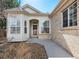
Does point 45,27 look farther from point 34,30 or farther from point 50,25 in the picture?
point 34,30

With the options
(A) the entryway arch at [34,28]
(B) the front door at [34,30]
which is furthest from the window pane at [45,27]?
(B) the front door at [34,30]

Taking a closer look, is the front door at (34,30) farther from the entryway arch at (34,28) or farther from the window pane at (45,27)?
the window pane at (45,27)

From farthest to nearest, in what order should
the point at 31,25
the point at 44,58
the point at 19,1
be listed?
the point at 19,1
the point at 31,25
the point at 44,58

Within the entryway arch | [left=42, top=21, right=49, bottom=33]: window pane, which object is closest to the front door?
the entryway arch

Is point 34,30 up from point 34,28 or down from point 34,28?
down

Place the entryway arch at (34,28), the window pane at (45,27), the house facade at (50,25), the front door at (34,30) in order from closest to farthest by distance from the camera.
Answer: the house facade at (50,25) < the window pane at (45,27) < the entryway arch at (34,28) < the front door at (34,30)

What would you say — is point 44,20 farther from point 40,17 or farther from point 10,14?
point 10,14

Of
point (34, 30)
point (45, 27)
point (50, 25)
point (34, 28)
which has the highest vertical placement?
point (50, 25)

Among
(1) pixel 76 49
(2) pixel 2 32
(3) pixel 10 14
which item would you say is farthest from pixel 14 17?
(1) pixel 76 49

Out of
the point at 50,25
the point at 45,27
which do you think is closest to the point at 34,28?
the point at 45,27

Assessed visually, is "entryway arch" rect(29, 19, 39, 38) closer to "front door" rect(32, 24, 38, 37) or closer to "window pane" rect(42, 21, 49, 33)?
"front door" rect(32, 24, 38, 37)

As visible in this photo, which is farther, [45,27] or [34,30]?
[34,30]

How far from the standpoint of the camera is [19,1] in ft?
109

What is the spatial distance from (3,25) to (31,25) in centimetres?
832
